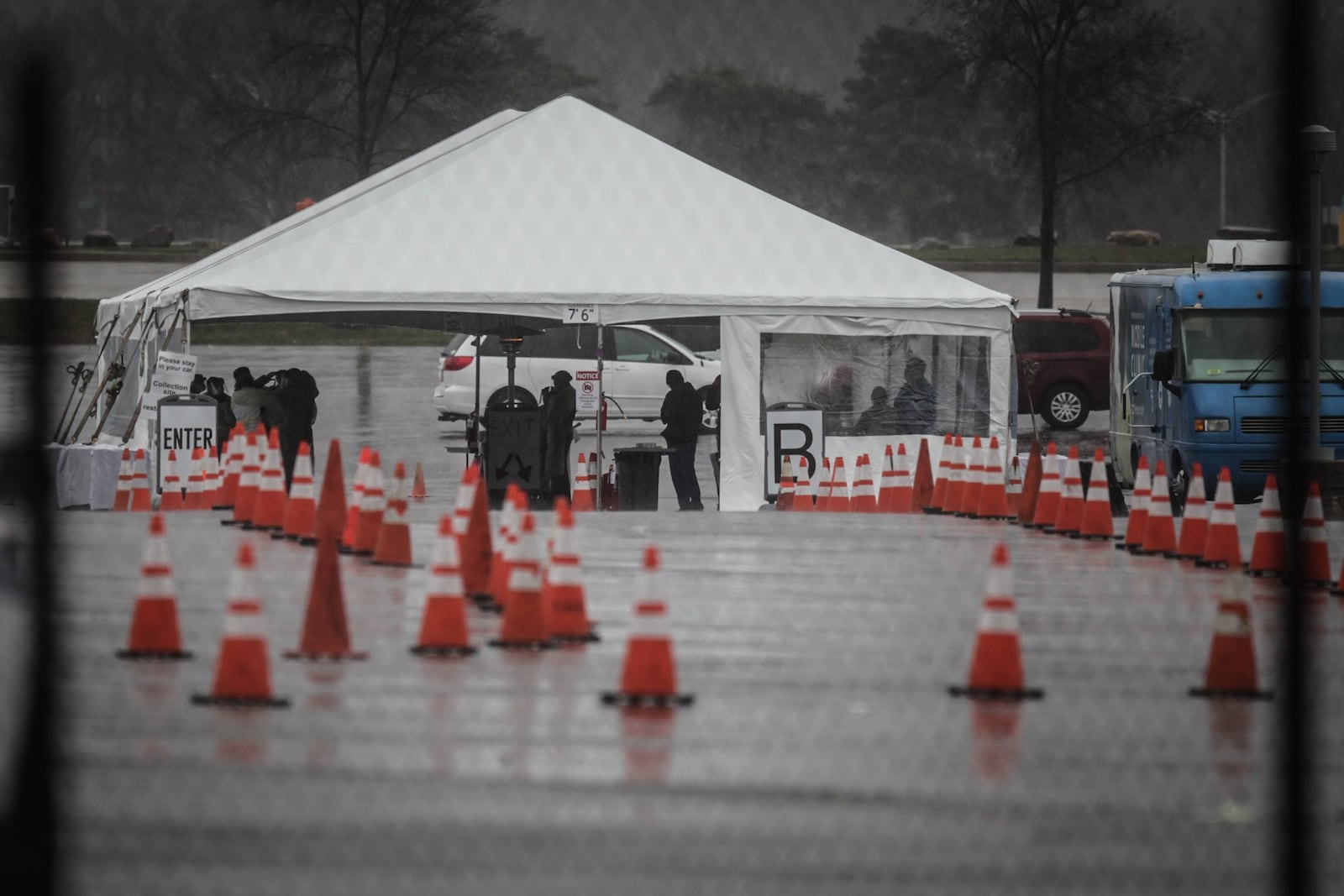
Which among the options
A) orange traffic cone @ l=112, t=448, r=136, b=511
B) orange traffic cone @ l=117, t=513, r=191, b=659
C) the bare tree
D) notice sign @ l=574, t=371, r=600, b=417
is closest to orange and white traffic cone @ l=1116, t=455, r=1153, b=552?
orange traffic cone @ l=117, t=513, r=191, b=659

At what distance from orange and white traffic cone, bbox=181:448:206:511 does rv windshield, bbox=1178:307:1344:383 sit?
31.3 feet

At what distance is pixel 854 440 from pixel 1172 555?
5598 mm

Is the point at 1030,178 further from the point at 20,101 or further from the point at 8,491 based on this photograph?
the point at 20,101

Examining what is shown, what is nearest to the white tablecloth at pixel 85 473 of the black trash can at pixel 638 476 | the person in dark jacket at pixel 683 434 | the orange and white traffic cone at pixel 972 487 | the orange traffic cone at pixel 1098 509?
the black trash can at pixel 638 476

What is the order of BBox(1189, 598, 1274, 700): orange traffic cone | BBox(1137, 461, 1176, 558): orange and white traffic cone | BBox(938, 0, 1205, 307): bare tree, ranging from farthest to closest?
BBox(938, 0, 1205, 307): bare tree
BBox(1137, 461, 1176, 558): orange and white traffic cone
BBox(1189, 598, 1274, 700): orange traffic cone

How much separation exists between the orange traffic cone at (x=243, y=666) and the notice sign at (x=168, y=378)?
378 inches

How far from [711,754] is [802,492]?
10.7 m

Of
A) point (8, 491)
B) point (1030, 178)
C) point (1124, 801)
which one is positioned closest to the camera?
point (1124, 801)

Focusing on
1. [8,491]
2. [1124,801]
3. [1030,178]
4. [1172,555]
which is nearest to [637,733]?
[1124,801]

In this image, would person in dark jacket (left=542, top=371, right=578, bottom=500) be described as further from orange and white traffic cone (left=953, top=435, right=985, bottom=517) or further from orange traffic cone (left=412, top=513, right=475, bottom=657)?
orange traffic cone (left=412, top=513, right=475, bottom=657)

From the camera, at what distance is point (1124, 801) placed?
629 centimetres

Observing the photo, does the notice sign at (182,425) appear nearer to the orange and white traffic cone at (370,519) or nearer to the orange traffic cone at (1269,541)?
the orange and white traffic cone at (370,519)

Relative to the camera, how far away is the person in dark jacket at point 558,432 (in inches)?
687

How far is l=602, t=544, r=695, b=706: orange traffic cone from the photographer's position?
7.66m
